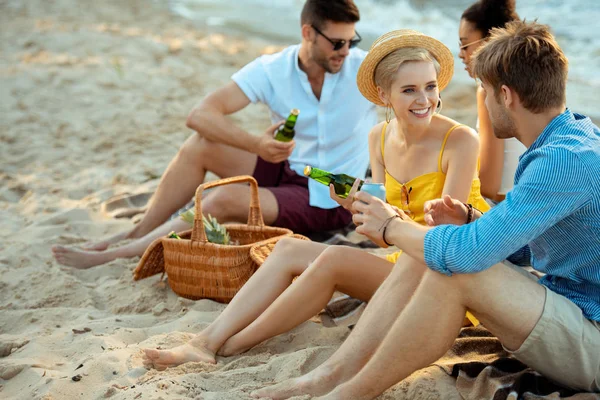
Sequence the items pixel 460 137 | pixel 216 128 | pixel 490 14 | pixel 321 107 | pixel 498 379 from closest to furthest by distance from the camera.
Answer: pixel 498 379
pixel 460 137
pixel 490 14
pixel 216 128
pixel 321 107

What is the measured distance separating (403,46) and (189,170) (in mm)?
1868

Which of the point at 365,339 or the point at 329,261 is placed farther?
the point at 329,261

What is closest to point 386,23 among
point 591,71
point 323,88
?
point 591,71

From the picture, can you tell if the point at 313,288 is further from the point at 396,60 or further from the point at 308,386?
the point at 396,60

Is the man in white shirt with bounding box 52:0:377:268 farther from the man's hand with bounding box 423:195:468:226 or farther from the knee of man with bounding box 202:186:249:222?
the man's hand with bounding box 423:195:468:226

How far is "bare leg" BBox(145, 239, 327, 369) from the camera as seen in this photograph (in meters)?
3.10

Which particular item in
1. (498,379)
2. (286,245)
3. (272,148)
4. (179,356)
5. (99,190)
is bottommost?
(99,190)

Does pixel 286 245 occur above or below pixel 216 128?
below

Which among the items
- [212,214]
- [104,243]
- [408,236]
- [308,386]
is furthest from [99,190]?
[408,236]

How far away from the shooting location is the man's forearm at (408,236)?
2557 mm

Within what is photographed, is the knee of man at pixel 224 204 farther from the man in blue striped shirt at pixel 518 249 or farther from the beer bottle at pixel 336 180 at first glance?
the man in blue striped shirt at pixel 518 249

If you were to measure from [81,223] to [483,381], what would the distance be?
11.0ft

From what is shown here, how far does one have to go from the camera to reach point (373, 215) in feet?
9.02

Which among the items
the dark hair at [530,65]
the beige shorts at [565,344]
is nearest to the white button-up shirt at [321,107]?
the dark hair at [530,65]
